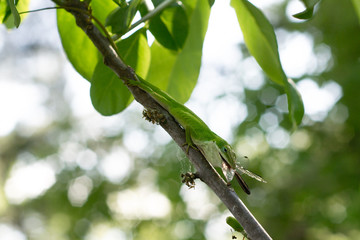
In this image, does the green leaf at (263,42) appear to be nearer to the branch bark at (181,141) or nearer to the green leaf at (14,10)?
the branch bark at (181,141)

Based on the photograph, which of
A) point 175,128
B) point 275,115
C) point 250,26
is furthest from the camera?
point 275,115

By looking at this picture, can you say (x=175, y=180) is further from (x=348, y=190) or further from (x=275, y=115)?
(x=348, y=190)

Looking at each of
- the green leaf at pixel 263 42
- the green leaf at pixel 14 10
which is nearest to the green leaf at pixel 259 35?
the green leaf at pixel 263 42

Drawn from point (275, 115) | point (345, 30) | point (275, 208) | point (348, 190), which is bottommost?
point (275, 208)

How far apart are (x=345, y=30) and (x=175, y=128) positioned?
4478 millimetres

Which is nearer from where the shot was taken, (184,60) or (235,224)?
(235,224)

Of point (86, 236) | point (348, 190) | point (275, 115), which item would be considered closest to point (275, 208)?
point (348, 190)

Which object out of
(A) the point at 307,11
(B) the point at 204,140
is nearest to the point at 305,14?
(A) the point at 307,11

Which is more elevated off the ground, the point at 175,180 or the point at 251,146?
the point at 251,146

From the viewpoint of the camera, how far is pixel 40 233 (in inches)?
267

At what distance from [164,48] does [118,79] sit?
19cm

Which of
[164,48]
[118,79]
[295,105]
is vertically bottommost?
[118,79]

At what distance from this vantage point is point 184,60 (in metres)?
0.93

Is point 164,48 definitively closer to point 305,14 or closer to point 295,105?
point 295,105
